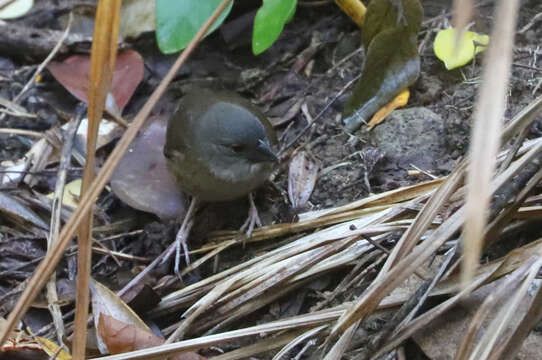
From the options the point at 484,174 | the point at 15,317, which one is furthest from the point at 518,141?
the point at 15,317

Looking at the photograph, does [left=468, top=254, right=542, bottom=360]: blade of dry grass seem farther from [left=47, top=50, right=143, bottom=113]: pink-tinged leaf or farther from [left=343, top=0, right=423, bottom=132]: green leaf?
[left=47, top=50, right=143, bottom=113]: pink-tinged leaf

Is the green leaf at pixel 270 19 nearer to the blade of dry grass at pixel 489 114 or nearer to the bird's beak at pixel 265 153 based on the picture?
the bird's beak at pixel 265 153

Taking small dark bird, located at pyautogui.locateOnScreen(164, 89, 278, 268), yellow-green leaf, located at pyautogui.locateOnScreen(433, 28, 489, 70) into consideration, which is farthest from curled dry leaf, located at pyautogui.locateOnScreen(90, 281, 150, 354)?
yellow-green leaf, located at pyautogui.locateOnScreen(433, 28, 489, 70)

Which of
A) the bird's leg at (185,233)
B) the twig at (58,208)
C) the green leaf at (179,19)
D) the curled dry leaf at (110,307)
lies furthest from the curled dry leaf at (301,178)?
the twig at (58,208)

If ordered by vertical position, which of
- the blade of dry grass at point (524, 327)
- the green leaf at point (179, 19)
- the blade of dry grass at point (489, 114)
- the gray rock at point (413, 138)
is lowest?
the blade of dry grass at point (524, 327)

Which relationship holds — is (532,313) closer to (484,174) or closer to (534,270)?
(534,270)
